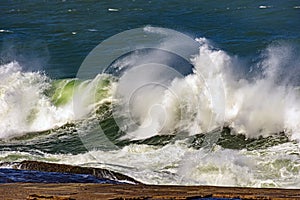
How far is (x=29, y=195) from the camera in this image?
663 centimetres

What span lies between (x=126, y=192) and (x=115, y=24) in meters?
20.5

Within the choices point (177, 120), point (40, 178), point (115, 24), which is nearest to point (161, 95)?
point (177, 120)

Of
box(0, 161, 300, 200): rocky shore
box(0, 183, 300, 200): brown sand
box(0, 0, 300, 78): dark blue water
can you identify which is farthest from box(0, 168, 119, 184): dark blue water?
box(0, 0, 300, 78): dark blue water

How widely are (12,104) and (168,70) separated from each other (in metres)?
4.09

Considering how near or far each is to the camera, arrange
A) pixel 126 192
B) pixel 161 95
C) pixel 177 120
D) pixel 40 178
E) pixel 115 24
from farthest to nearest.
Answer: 1. pixel 115 24
2. pixel 161 95
3. pixel 177 120
4. pixel 40 178
5. pixel 126 192

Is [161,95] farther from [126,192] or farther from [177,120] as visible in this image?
[126,192]

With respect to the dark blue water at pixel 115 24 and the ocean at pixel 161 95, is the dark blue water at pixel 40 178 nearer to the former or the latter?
the ocean at pixel 161 95

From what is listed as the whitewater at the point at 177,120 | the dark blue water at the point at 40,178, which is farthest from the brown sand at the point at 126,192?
the whitewater at the point at 177,120

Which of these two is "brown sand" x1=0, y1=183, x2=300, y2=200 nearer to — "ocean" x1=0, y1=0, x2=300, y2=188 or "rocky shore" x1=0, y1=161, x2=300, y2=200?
"rocky shore" x1=0, y1=161, x2=300, y2=200

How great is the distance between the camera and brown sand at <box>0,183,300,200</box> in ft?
20.7

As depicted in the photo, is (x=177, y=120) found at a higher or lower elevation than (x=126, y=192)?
higher

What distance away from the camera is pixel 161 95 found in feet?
55.7

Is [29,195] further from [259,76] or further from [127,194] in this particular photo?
[259,76]

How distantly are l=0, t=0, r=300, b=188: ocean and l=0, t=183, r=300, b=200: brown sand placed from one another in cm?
132
